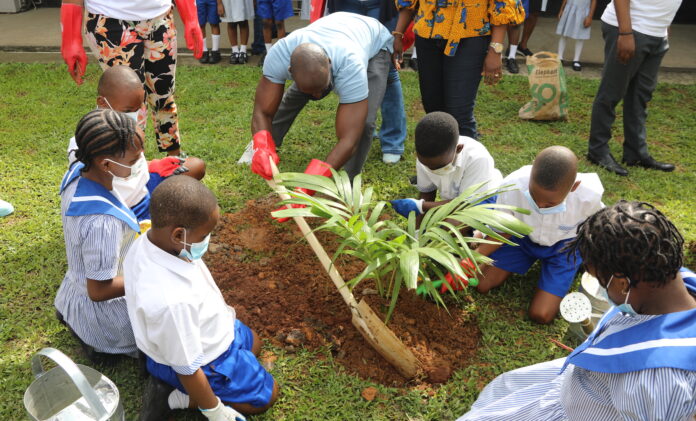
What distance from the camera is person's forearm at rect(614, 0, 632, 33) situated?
397 centimetres

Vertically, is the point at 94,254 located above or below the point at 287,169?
above

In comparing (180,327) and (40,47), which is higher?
(180,327)

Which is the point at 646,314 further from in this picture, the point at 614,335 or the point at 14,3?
the point at 14,3

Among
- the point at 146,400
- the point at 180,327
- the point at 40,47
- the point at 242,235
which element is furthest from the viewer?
the point at 40,47

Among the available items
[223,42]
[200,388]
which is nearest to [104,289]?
[200,388]

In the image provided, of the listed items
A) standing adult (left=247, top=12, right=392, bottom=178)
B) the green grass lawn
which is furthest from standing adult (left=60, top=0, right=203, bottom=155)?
the green grass lawn

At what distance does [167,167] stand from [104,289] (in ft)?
3.37

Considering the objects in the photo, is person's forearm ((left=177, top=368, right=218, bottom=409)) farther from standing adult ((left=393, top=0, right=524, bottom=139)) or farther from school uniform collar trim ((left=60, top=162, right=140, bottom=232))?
standing adult ((left=393, top=0, right=524, bottom=139))

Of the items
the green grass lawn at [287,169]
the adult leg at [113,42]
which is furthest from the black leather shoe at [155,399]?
the adult leg at [113,42]

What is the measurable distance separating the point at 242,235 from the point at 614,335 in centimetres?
248

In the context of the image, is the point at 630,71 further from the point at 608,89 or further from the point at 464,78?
the point at 464,78

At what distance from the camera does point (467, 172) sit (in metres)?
3.24

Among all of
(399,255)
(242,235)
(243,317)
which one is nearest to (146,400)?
(243,317)

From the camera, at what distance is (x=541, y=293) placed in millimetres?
3053
